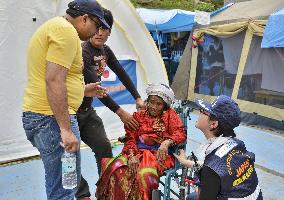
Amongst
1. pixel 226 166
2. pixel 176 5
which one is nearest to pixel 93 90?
pixel 226 166

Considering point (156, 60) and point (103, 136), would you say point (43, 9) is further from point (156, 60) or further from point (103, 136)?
Answer: point (103, 136)

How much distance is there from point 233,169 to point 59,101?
1.10m

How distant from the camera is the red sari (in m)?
3.13

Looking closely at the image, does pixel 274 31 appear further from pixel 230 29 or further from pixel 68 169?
pixel 68 169

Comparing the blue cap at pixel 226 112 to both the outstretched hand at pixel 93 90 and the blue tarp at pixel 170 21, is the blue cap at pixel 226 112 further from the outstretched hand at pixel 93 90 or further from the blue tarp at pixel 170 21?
the blue tarp at pixel 170 21

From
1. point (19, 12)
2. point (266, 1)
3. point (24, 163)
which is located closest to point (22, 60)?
point (19, 12)

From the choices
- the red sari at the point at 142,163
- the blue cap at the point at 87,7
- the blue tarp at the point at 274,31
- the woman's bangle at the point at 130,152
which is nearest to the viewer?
the blue cap at the point at 87,7

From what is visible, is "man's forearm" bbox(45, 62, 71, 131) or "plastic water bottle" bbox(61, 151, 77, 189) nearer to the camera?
"man's forearm" bbox(45, 62, 71, 131)

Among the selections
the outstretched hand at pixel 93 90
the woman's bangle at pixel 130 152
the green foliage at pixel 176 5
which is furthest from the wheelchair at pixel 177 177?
the green foliage at pixel 176 5

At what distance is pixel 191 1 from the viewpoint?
74.6 feet

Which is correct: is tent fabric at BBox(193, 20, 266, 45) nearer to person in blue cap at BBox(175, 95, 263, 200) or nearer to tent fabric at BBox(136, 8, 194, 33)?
tent fabric at BBox(136, 8, 194, 33)

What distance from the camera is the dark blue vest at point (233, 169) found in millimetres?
2203

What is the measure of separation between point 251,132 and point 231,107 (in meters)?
5.03

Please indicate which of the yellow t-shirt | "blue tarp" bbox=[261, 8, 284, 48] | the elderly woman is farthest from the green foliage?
the yellow t-shirt
